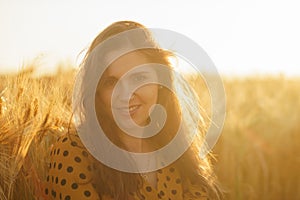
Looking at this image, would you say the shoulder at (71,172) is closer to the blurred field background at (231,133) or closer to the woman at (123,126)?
the woman at (123,126)

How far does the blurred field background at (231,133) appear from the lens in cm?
195

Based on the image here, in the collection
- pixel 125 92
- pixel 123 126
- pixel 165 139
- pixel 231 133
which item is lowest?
pixel 231 133

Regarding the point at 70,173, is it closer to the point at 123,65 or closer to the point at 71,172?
the point at 71,172

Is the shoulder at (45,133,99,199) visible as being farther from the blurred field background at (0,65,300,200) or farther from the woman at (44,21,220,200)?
the blurred field background at (0,65,300,200)

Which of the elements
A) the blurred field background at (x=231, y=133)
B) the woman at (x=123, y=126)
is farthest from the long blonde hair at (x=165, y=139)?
the blurred field background at (x=231, y=133)

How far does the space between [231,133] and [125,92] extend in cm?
109

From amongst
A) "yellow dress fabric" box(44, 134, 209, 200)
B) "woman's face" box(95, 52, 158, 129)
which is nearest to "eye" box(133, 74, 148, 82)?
"woman's face" box(95, 52, 158, 129)

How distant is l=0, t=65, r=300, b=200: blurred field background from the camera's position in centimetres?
195

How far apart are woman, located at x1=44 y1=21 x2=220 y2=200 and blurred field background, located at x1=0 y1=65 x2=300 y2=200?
0.18 metres

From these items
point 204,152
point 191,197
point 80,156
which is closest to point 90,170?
point 80,156

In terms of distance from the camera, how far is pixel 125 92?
1.80 meters

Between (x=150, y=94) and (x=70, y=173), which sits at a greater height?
(x=150, y=94)

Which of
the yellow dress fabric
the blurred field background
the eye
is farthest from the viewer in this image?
the blurred field background

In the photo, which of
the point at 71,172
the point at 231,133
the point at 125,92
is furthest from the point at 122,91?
the point at 231,133
